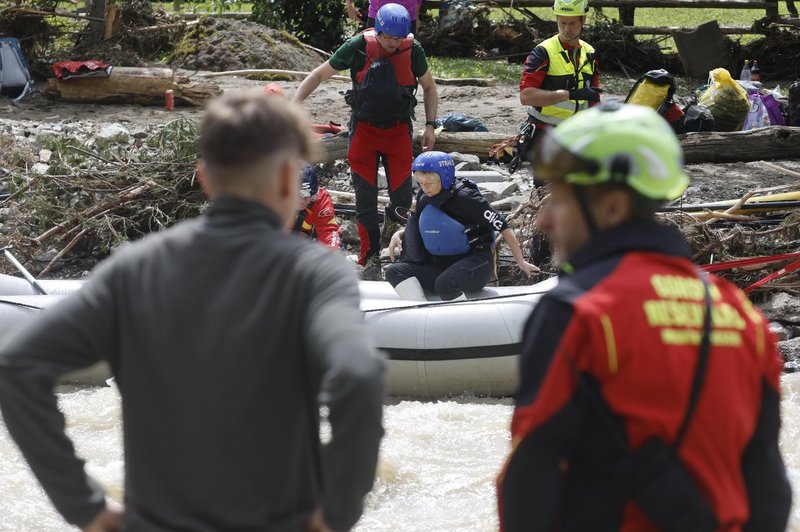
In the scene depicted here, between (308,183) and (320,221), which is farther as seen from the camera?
(320,221)

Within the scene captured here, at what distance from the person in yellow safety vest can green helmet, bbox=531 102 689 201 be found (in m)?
5.32

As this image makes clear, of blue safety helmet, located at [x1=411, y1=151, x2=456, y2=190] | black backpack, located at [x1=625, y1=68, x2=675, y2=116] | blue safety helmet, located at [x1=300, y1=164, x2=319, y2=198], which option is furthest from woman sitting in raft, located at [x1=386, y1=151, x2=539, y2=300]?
black backpack, located at [x1=625, y1=68, x2=675, y2=116]

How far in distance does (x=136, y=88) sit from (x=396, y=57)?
618 centimetres

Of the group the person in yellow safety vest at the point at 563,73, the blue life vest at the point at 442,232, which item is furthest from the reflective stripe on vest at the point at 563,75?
the blue life vest at the point at 442,232

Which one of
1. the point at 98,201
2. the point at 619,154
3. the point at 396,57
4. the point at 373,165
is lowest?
the point at 98,201

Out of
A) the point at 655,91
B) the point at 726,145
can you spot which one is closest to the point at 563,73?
the point at 655,91

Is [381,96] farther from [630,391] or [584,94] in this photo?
[630,391]

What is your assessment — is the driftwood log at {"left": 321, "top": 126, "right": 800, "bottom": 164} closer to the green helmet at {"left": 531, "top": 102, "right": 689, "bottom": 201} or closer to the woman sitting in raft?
the woman sitting in raft

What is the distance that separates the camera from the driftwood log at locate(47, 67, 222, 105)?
41.0ft

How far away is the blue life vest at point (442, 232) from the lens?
6.32 metres

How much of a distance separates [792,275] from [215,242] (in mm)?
5770

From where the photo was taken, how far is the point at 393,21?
695 centimetres

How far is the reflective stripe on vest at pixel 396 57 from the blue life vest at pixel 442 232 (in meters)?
1.24

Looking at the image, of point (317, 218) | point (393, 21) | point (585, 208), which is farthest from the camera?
point (393, 21)
